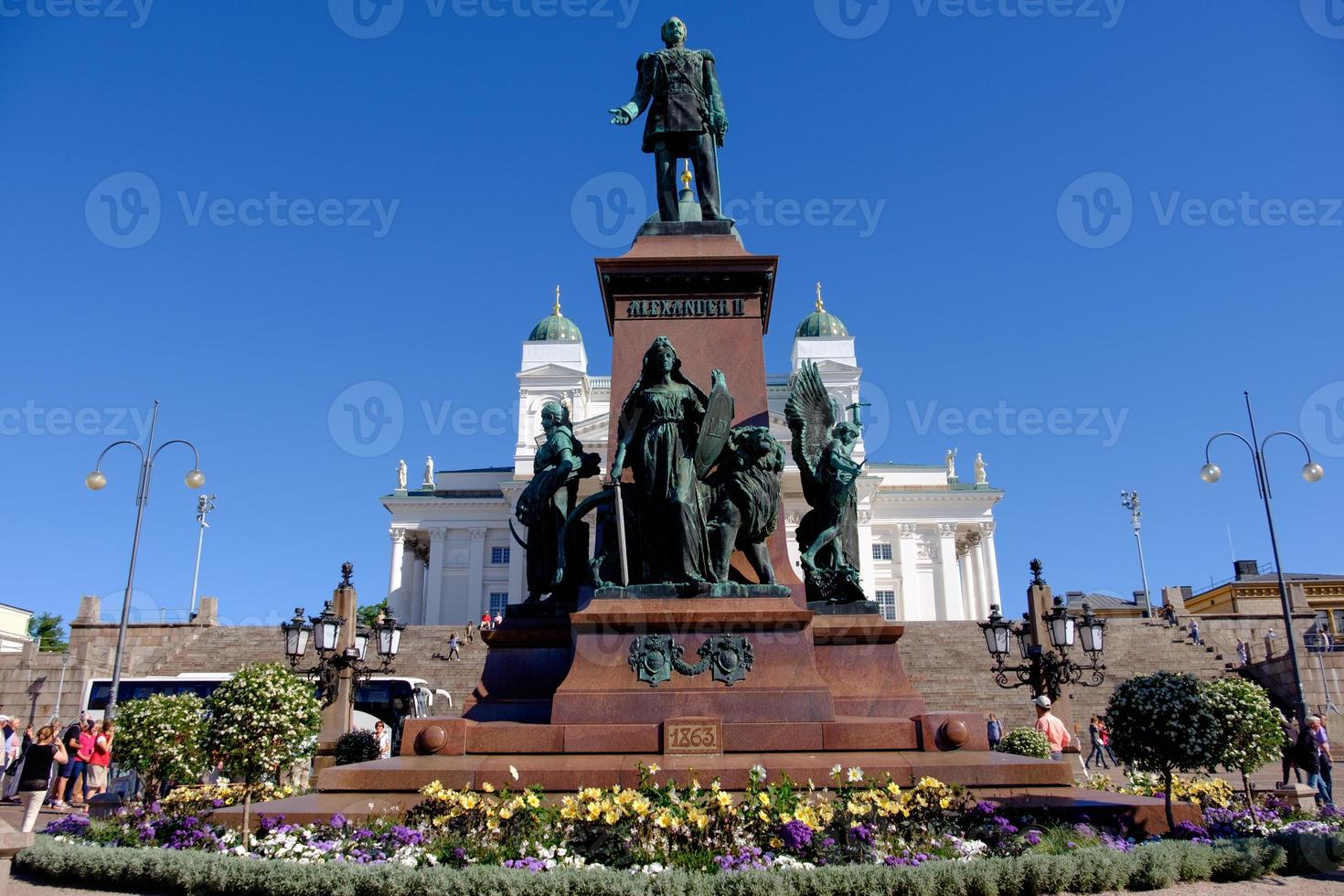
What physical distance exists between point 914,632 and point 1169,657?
10106 millimetres

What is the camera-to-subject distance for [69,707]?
35.5m

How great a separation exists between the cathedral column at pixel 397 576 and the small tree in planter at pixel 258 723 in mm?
71823

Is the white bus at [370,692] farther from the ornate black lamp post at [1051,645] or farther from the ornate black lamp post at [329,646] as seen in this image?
the ornate black lamp post at [1051,645]

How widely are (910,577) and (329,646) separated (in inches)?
2520

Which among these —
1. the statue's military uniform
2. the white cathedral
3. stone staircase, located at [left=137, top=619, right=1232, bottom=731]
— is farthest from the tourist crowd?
the white cathedral

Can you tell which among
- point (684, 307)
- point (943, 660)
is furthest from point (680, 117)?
point (943, 660)

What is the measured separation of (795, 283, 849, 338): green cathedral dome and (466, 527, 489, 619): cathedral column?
106ft

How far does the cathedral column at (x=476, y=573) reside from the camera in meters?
77.8

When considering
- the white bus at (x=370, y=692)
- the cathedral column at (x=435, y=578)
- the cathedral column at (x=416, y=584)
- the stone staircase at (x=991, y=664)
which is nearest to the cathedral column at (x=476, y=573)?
the cathedral column at (x=435, y=578)

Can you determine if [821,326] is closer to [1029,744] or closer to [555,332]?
[555,332]

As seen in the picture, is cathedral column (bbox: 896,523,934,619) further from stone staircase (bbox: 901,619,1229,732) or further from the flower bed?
the flower bed

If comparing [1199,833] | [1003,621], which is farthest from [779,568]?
[1003,621]

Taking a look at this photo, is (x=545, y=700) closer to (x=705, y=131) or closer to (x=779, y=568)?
(x=779, y=568)

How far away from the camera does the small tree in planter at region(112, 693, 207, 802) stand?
11.1 m
